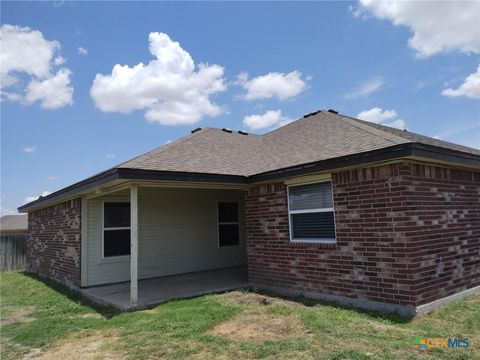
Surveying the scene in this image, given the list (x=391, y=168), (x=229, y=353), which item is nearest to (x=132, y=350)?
(x=229, y=353)

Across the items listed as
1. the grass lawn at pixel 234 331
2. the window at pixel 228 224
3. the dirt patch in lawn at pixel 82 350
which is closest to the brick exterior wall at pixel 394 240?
the grass lawn at pixel 234 331

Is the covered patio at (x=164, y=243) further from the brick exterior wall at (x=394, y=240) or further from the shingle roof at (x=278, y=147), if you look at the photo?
the brick exterior wall at (x=394, y=240)

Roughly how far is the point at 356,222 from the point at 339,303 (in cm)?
155

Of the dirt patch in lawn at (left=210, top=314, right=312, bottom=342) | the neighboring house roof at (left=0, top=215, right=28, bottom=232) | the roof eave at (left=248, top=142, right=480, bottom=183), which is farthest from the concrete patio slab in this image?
the neighboring house roof at (left=0, top=215, right=28, bottom=232)

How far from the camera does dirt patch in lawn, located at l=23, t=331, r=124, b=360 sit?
16.4ft

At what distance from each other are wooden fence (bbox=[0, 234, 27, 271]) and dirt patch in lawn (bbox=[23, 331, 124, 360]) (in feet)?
50.8

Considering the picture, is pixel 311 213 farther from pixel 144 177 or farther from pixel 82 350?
pixel 82 350

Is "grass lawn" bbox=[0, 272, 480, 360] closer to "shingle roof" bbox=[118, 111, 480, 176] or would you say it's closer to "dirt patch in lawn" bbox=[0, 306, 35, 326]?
"dirt patch in lawn" bbox=[0, 306, 35, 326]

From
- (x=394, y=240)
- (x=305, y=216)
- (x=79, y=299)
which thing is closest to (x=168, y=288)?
(x=79, y=299)

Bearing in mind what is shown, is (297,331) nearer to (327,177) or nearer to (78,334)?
(327,177)

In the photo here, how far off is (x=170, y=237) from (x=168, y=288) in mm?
2444

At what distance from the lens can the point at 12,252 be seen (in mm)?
18750

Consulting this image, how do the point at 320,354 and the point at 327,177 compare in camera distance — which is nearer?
the point at 320,354

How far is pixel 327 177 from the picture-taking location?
7.32 m
